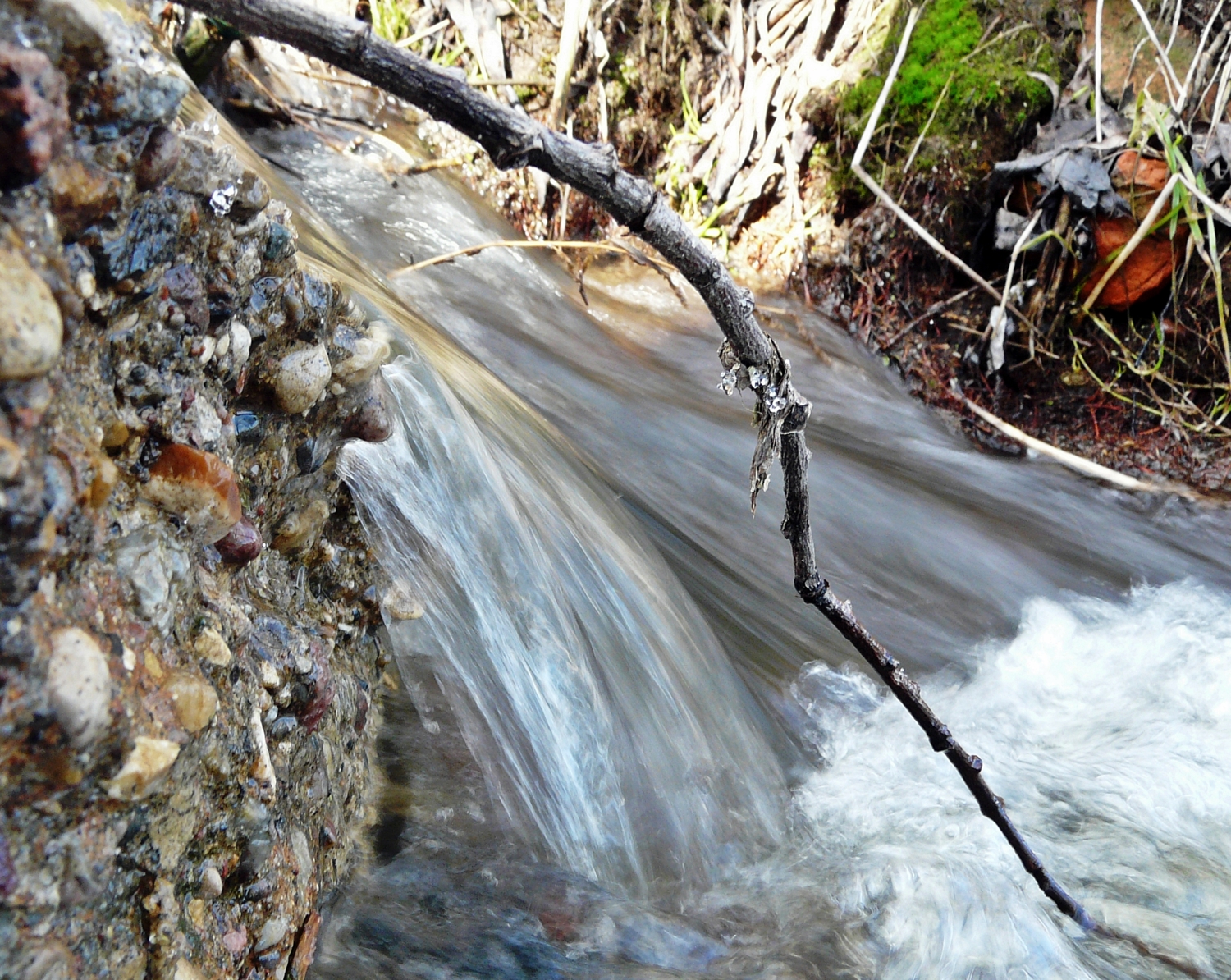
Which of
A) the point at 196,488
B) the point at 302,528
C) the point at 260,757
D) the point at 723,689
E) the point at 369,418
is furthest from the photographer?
the point at 723,689

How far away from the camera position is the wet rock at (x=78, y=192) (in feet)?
2.62

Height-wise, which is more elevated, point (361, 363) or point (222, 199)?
point (222, 199)

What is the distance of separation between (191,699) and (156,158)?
1.86 ft

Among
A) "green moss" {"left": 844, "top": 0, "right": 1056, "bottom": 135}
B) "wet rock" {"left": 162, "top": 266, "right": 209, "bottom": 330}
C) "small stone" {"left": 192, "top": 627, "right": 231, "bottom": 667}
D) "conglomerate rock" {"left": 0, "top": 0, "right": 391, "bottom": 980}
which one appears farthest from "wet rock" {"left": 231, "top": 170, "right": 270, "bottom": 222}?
"green moss" {"left": 844, "top": 0, "right": 1056, "bottom": 135}

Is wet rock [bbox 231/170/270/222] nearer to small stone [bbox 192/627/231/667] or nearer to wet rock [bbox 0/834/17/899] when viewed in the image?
small stone [bbox 192/627/231/667]

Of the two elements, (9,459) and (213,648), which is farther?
(213,648)

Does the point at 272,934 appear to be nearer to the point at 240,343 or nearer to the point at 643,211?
the point at 240,343

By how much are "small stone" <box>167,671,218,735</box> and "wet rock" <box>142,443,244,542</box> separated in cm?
19

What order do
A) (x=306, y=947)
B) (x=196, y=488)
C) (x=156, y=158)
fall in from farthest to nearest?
(x=306, y=947), (x=196, y=488), (x=156, y=158)

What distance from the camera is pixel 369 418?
1645 mm

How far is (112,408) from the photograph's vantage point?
974mm

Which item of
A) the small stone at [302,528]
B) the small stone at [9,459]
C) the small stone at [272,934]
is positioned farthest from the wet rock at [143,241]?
the small stone at [272,934]

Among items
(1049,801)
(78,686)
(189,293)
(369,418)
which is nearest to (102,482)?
(78,686)

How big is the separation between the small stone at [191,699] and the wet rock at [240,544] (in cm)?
23
